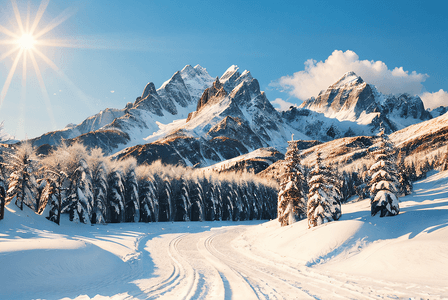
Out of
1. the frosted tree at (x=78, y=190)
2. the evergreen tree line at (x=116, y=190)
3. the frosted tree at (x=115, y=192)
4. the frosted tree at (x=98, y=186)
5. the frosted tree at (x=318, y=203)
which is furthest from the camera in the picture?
the frosted tree at (x=115, y=192)

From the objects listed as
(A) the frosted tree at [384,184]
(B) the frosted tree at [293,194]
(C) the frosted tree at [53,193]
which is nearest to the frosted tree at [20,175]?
(C) the frosted tree at [53,193]

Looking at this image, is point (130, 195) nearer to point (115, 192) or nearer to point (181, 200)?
point (115, 192)

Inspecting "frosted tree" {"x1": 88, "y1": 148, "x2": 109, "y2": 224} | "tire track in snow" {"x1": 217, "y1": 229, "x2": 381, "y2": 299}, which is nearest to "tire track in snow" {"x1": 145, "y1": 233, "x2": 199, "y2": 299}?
"tire track in snow" {"x1": 217, "y1": 229, "x2": 381, "y2": 299}

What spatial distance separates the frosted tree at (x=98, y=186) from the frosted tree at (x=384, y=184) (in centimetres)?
3239

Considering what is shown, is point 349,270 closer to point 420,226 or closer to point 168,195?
point 420,226

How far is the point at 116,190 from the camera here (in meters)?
38.0

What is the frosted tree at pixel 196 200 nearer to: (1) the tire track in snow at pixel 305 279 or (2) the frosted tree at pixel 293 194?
(2) the frosted tree at pixel 293 194

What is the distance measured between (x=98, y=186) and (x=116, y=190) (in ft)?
12.3

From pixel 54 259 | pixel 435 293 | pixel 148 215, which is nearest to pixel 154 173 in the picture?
pixel 148 215

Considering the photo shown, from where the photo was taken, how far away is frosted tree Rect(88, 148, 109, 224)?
32969mm

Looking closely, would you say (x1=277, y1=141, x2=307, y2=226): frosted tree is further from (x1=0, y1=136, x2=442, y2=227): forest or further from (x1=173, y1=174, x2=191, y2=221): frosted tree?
(x1=173, y1=174, x2=191, y2=221): frosted tree

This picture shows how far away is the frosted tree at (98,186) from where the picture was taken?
33.0 metres

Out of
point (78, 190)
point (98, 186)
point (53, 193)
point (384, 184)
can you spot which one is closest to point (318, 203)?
point (384, 184)

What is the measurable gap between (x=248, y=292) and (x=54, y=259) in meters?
8.56
